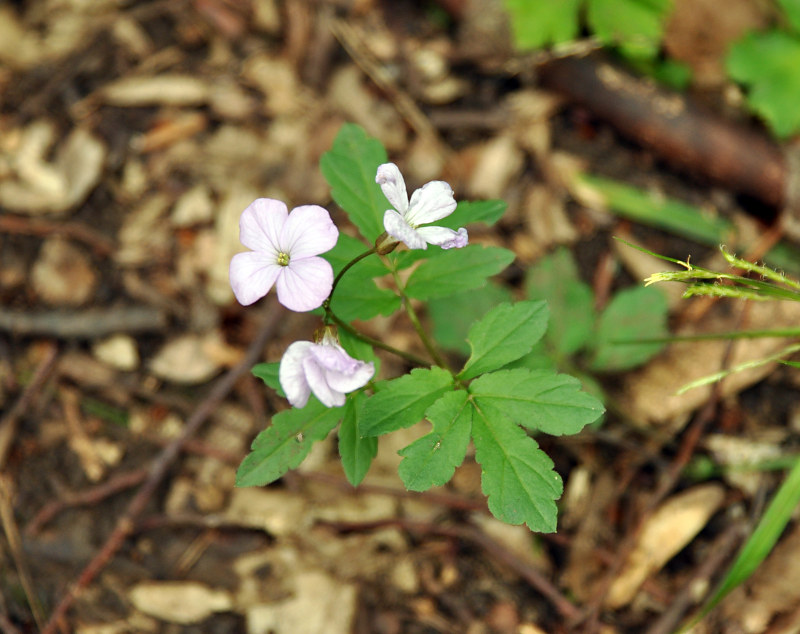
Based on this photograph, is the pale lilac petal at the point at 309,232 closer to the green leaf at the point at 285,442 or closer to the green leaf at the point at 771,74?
the green leaf at the point at 285,442

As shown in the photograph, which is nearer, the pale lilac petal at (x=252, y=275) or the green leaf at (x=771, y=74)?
the pale lilac petal at (x=252, y=275)

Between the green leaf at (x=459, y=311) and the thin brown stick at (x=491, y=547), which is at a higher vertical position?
the green leaf at (x=459, y=311)

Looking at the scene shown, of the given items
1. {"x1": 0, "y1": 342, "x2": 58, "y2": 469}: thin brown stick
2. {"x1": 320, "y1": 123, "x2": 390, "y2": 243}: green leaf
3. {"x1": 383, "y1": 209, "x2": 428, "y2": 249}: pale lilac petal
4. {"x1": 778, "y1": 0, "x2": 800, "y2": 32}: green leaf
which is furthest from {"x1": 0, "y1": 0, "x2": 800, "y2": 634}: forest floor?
{"x1": 383, "y1": 209, "x2": 428, "y2": 249}: pale lilac petal

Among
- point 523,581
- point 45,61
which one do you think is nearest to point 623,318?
point 523,581

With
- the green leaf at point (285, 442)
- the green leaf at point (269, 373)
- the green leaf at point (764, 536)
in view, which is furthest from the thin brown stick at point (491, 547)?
the green leaf at point (269, 373)

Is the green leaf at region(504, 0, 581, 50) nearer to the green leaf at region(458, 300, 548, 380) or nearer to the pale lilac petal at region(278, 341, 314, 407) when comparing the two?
the green leaf at region(458, 300, 548, 380)

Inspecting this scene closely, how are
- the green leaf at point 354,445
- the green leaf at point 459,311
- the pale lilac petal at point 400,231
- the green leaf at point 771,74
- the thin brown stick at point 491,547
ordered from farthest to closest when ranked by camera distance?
the green leaf at point 771,74
the green leaf at point 459,311
the thin brown stick at point 491,547
the green leaf at point 354,445
the pale lilac petal at point 400,231

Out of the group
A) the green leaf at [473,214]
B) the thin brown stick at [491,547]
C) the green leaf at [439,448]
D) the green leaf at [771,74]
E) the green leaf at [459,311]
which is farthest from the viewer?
the green leaf at [771,74]

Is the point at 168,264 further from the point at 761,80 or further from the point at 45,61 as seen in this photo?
the point at 761,80

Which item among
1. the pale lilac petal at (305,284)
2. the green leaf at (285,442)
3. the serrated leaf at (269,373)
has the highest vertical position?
the pale lilac petal at (305,284)
